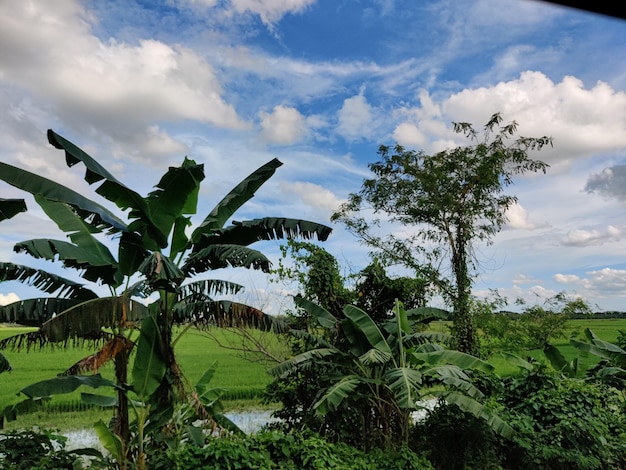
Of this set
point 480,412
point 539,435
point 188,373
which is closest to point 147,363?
point 480,412

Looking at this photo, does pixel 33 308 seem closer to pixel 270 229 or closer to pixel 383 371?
pixel 270 229

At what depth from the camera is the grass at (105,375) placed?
324 inches

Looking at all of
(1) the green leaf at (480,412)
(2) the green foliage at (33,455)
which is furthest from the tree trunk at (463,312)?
(2) the green foliage at (33,455)

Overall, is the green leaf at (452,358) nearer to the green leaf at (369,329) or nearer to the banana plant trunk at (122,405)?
the green leaf at (369,329)

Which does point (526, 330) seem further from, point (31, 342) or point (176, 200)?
point (31, 342)

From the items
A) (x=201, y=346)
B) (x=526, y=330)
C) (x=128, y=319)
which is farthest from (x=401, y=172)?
(x=201, y=346)

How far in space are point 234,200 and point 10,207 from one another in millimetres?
2201

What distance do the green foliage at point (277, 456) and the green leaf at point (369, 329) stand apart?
110cm

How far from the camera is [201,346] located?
17.3m

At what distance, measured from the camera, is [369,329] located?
18.4ft

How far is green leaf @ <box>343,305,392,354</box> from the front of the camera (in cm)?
555

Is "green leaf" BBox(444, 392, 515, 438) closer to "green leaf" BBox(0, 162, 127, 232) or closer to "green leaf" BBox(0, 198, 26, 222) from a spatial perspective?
"green leaf" BBox(0, 162, 127, 232)

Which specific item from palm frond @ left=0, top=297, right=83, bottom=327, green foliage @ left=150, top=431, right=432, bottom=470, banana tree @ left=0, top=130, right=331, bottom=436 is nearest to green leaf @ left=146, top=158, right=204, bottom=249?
banana tree @ left=0, top=130, right=331, bottom=436

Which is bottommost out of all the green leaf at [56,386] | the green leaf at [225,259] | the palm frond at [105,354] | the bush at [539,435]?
the bush at [539,435]
